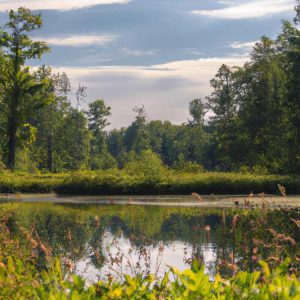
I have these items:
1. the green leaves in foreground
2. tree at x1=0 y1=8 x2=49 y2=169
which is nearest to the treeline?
tree at x1=0 y1=8 x2=49 y2=169

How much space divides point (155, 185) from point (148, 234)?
1972cm

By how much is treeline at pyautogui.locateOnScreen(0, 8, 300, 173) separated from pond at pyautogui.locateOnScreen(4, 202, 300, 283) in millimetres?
8997

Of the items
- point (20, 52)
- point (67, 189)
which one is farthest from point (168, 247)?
point (20, 52)

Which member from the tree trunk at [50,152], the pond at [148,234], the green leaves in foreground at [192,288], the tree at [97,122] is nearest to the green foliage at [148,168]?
the pond at [148,234]

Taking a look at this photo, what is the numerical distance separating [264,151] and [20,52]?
26922 mm

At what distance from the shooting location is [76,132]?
86438mm

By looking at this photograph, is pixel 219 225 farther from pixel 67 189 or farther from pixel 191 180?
pixel 67 189

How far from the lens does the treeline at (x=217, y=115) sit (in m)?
53.7

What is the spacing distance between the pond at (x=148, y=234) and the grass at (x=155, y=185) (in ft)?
25.4

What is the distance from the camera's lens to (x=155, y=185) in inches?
1460

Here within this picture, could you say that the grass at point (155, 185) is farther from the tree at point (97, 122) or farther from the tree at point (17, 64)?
the tree at point (97, 122)

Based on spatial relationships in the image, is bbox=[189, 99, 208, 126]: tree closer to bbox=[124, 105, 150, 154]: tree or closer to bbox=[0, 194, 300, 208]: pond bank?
bbox=[124, 105, 150, 154]: tree

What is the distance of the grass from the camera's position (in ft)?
120

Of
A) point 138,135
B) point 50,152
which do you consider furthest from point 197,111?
point 50,152
